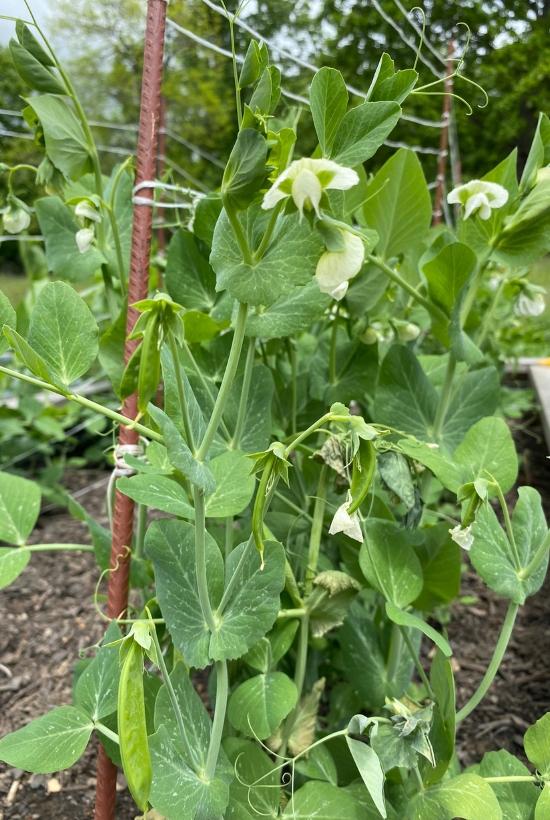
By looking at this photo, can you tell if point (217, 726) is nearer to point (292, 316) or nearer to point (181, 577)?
point (181, 577)

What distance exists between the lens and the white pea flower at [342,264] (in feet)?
1.19

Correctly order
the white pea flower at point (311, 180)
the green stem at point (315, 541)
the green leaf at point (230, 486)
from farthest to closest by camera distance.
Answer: the green stem at point (315, 541) < the green leaf at point (230, 486) < the white pea flower at point (311, 180)

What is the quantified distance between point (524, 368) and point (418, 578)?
216cm

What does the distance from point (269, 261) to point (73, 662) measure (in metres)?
0.96

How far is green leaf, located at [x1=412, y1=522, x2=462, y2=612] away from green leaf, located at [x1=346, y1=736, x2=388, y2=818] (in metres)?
0.25

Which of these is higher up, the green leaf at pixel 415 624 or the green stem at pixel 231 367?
the green stem at pixel 231 367

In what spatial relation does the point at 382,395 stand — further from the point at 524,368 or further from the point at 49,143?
the point at 524,368

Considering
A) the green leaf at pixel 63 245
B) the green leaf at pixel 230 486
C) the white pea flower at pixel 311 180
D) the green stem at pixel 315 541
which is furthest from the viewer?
the green leaf at pixel 63 245

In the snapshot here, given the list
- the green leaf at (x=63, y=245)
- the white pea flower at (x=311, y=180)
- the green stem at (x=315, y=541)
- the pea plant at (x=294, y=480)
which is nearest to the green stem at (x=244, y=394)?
the pea plant at (x=294, y=480)

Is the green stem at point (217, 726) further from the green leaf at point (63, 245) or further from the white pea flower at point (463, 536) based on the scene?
the green leaf at point (63, 245)

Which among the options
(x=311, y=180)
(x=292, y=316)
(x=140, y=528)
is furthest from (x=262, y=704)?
(x=311, y=180)

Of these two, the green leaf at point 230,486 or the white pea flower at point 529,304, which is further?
the white pea flower at point 529,304

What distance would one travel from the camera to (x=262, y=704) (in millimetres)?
578

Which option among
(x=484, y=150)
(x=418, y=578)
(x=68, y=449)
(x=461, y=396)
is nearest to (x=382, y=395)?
(x=461, y=396)
